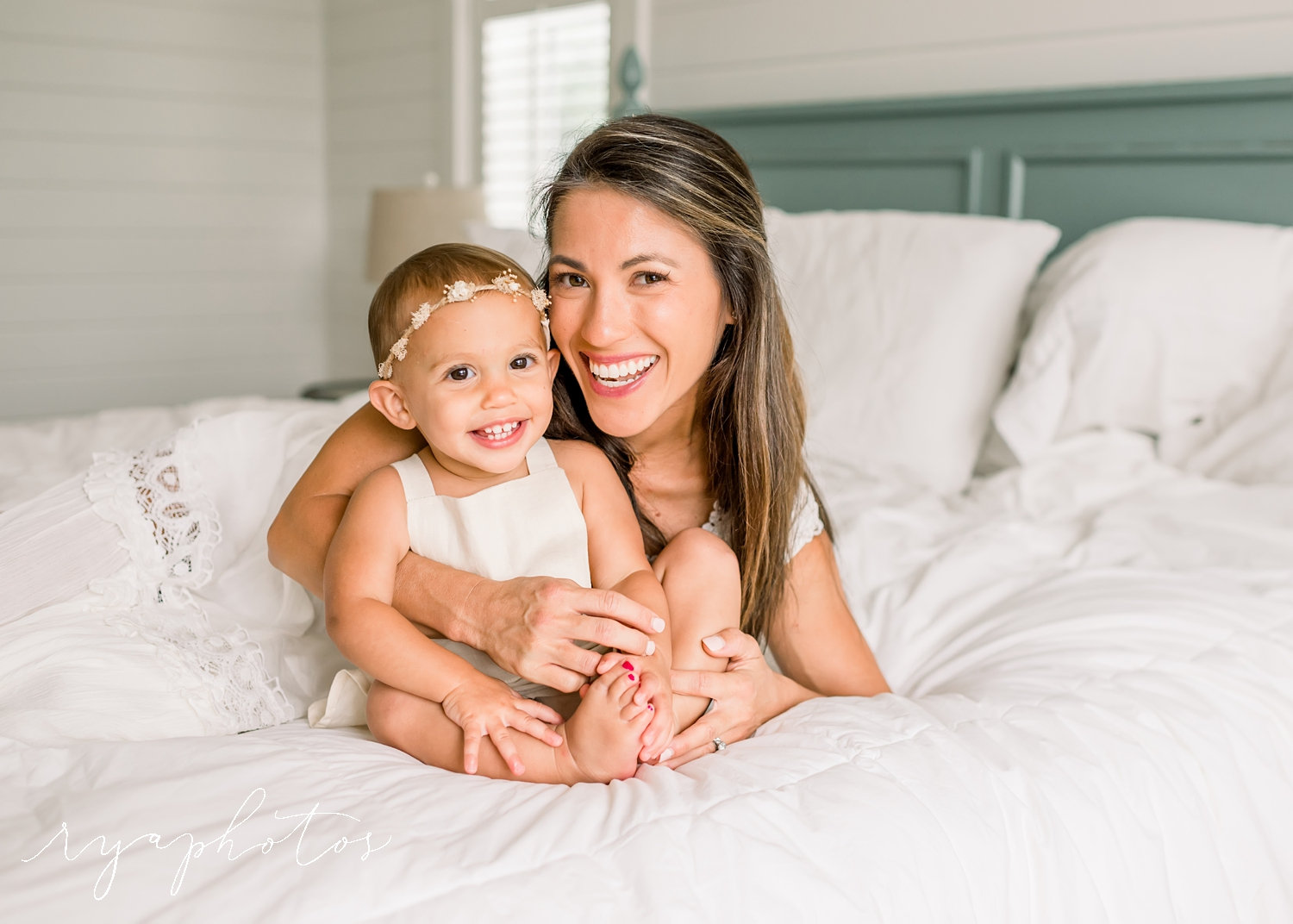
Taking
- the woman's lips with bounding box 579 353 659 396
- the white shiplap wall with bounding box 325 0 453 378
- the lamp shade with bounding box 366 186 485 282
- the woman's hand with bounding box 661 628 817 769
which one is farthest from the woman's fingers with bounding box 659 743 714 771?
the white shiplap wall with bounding box 325 0 453 378

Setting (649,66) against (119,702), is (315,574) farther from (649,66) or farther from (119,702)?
(649,66)

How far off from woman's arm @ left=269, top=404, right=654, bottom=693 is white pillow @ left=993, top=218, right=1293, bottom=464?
1.25 metres

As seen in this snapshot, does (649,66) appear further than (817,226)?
Yes

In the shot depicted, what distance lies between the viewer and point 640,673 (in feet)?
3.35

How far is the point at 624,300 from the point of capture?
125cm

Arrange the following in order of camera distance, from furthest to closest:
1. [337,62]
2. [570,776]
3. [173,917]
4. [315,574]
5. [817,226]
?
[337,62]
[817,226]
[315,574]
[570,776]
[173,917]

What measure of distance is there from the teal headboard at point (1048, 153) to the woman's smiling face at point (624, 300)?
1.45 metres

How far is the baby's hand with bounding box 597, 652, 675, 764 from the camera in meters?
1.00

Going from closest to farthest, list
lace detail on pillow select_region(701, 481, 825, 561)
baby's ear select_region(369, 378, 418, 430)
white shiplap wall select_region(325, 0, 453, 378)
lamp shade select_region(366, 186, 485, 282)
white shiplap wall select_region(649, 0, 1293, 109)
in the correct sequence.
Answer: baby's ear select_region(369, 378, 418, 430), lace detail on pillow select_region(701, 481, 825, 561), white shiplap wall select_region(649, 0, 1293, 109), lamp shade select_region(366, 186, 485, 282), white shiplap wall select_region(325, 0, 453, 378)

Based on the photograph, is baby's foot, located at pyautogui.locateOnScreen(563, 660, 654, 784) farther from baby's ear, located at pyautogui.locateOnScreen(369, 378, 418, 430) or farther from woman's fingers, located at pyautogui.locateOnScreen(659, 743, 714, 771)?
baby's ear, located at pyautogui.locateOnScreen(369, 378, 418, 430)

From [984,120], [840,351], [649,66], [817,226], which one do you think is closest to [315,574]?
[840,351]

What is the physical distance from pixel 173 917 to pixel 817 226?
2.00 m

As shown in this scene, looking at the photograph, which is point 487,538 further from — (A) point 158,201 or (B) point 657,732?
(A) point 158,201

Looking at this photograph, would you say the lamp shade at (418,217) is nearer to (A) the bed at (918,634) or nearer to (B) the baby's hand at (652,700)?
(A) the bed at (918,634)
